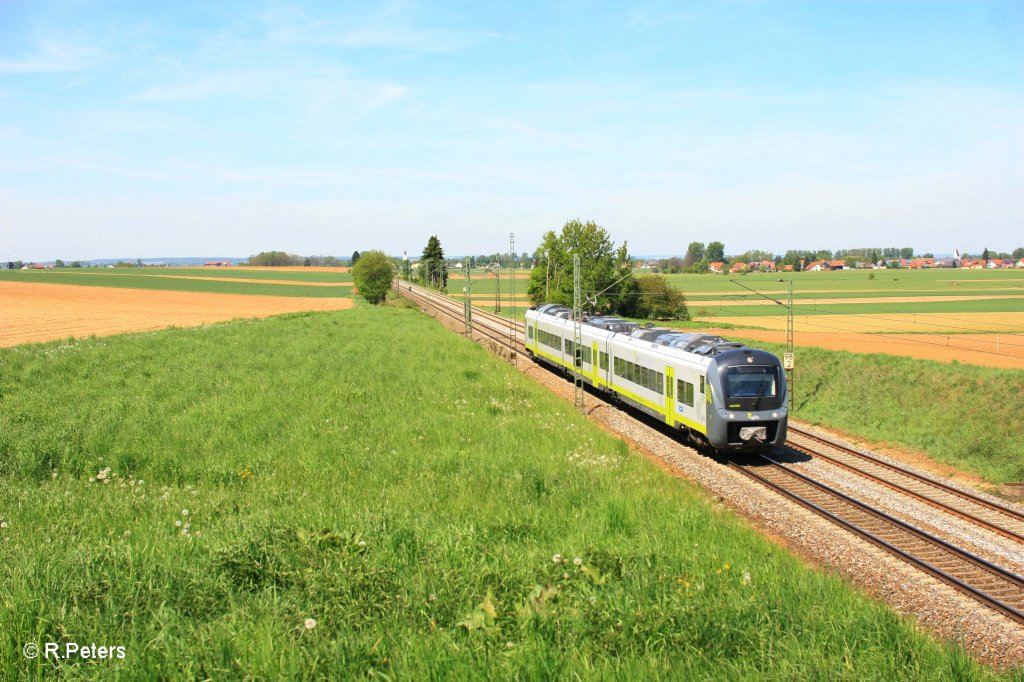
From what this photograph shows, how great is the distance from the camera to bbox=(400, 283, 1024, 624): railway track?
12055 millimetres

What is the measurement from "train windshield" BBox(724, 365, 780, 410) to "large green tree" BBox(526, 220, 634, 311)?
55815 millimetres

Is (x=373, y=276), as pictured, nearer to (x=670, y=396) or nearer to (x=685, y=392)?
(x=670, y=396)

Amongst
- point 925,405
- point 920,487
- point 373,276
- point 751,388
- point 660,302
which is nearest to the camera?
point 920,487

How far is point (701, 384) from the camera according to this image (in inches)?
784

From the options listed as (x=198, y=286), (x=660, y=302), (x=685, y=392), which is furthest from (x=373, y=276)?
(x=685, y=392)

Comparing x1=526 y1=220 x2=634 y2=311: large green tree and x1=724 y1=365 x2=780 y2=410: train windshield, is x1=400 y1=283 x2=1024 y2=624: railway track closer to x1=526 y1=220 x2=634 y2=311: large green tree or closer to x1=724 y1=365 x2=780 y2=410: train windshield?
x1=724 y1=365 x2=780 y2=410: train windshield

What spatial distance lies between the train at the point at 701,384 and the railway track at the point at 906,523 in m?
1.26

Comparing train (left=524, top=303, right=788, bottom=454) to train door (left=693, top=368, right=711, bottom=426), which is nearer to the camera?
train (left=524, top=303, right=788, bottom=454)

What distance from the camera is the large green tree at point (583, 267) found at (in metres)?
78.0

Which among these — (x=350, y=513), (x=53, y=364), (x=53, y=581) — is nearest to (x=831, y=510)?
(x=350, y=513)

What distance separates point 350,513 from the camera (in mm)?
11633

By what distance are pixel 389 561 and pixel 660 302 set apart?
69092 millimetres

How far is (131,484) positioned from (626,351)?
56.3 ft

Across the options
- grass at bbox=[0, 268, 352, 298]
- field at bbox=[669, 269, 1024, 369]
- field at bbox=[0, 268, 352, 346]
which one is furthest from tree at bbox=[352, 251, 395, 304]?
field at bbox=[669, 269, 1024, 369]
